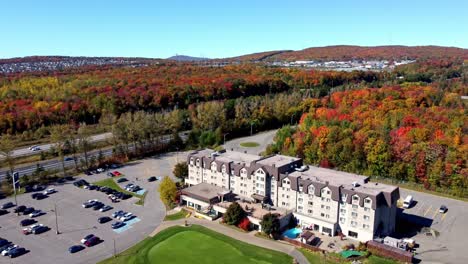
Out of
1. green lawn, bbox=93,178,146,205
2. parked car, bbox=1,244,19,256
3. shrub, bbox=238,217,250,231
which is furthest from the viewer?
green lawn, bbox=93,178,146,205

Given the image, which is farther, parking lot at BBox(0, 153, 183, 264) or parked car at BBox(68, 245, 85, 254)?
parked car at BBox(68, 245, 85, 254)

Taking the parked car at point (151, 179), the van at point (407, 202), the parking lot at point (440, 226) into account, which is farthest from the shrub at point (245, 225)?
the van at point (407, 202)

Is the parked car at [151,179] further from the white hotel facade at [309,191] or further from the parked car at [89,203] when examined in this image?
the parked car at [89,203]

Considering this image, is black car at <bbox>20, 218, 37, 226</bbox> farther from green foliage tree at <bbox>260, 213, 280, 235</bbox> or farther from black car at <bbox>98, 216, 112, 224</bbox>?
green foliage tree at <bbox>260, 213, 280, 235</bbox>

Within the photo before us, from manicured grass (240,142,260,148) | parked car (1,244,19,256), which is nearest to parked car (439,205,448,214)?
manicured grass (240,142,260,148)

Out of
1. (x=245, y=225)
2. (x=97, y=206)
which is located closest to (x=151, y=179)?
(x=97, y=206)

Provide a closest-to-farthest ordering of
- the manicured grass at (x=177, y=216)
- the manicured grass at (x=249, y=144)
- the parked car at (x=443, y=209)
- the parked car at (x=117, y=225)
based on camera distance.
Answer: the parked car at (x=117, y=225), the manicured grass at (x=177, y=216), the parked car at (x=443, y=209), the manicured grass at (x=249, y=144)
